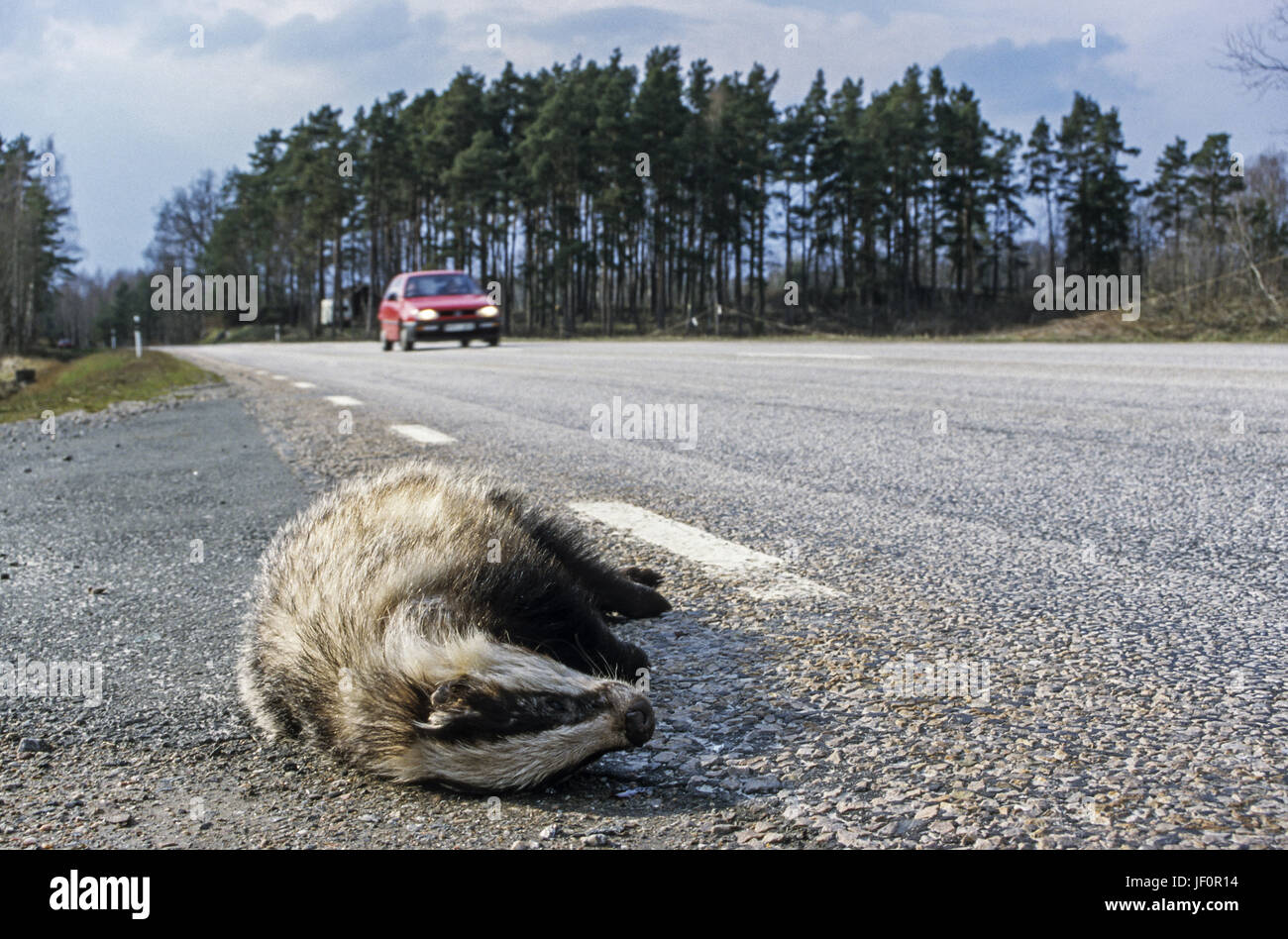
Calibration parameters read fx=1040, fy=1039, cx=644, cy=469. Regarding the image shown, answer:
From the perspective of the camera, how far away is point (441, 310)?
24219 mm

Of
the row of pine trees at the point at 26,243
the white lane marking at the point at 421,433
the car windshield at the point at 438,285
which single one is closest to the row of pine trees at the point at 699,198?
the row of pine trees at the point at 26,243

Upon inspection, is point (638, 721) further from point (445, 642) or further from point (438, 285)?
point (438, 285)

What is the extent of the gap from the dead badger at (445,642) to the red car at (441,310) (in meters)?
21.8

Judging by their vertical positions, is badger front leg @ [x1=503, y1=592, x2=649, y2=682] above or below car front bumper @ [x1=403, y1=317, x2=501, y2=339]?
below

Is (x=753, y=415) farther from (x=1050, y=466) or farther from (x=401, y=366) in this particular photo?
(x=401, y=366)

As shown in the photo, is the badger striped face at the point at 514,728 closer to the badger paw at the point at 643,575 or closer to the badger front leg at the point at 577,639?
the badger front leg at the point at 577,639

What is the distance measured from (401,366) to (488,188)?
1689 inches

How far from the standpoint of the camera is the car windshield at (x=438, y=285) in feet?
82.0

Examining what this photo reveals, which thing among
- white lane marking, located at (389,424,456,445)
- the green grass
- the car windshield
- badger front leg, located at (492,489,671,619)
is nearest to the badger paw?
badger front leg, located at (492,489,671,619)

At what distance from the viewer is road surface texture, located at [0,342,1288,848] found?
1710mm

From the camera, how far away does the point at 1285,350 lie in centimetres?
1468

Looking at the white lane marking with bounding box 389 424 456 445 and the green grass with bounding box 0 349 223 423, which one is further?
the green grass with bounding box 0 349 223 423

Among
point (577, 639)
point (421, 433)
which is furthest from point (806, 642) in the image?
point (421, 433)

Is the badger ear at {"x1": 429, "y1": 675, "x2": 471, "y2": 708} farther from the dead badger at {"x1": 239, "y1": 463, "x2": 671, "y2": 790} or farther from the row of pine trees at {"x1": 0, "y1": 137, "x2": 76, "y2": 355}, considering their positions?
the row of pine trees at {"x1": 0, "y1": 137, "x2": 76, "y2": 355}
